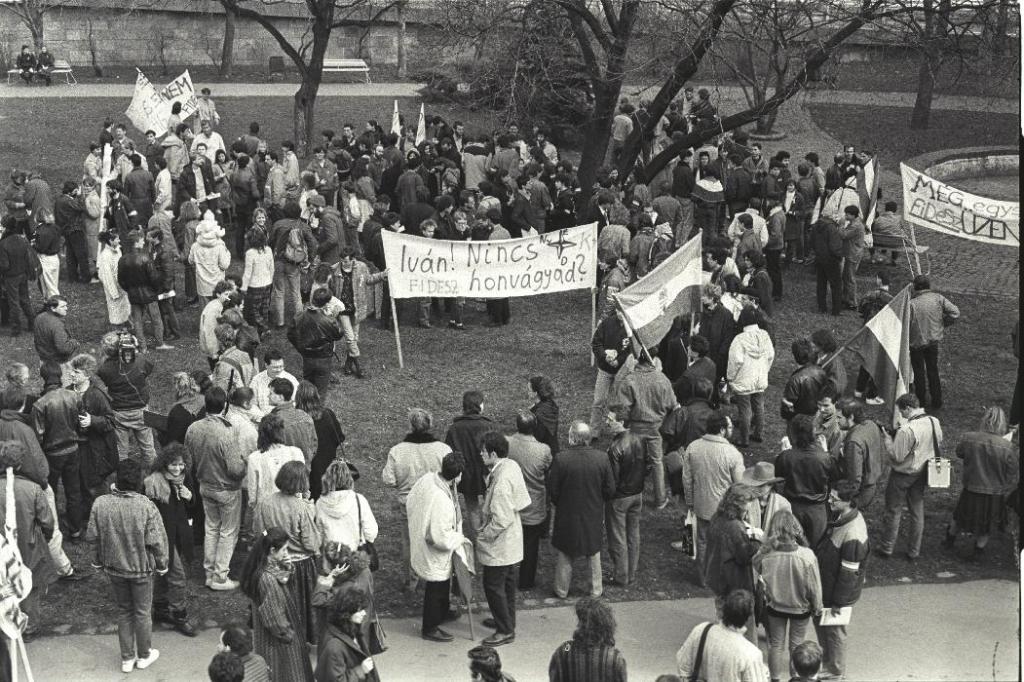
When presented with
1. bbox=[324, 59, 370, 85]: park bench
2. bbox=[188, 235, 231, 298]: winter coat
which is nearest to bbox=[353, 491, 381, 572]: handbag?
bbox=[188, 235, 231, 298]: winter coat

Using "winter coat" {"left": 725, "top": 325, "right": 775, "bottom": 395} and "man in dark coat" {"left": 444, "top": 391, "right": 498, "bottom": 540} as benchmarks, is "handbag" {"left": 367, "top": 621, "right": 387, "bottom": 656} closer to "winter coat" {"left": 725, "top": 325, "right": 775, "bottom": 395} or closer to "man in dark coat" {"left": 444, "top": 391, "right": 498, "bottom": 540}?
"man in dark coat" {"left": 444, "top": 391, "right": 498, "bottom": 540}

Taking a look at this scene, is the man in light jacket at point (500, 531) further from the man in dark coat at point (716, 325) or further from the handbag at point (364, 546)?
the man in dark coat at point (716, 325)

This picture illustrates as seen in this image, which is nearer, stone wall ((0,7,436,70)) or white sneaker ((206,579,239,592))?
white sneaker ((206,579,239,592))

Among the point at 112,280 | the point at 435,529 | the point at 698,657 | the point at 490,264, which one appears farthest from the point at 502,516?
the point at 112,280

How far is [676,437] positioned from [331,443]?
119 inches

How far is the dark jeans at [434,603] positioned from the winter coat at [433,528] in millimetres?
105

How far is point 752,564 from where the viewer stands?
32.7ft

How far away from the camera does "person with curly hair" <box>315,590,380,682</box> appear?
8.45m

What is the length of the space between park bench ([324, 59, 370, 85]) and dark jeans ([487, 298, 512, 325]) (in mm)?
19282

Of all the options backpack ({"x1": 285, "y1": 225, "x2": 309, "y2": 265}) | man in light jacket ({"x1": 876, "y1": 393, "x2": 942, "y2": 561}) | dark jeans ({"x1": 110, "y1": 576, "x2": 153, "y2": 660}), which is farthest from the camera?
backpack ({"x1": 285, "y1": 225, "x2": 309, "y2": 265})

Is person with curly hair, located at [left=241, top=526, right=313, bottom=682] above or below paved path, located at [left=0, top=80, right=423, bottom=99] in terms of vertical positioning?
below

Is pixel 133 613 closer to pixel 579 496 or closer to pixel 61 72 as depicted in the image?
pixel 579 496

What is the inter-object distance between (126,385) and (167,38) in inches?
1021

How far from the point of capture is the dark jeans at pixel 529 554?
11.3m
